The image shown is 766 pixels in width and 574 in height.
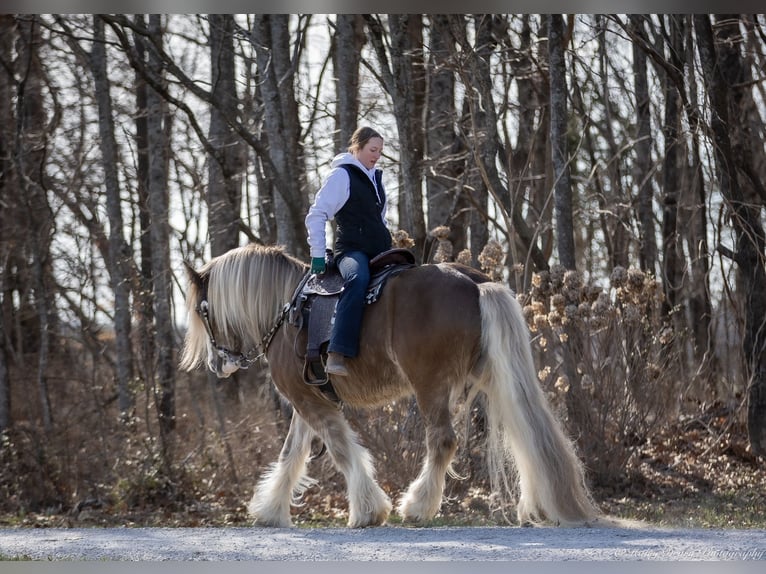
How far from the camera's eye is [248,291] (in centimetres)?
807

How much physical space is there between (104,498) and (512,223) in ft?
19.4

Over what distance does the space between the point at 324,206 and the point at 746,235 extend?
6.16 metres

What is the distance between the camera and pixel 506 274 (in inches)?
675

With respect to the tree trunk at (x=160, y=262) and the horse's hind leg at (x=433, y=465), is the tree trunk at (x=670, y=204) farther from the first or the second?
the horse's hind leg at (x=433, y=465)

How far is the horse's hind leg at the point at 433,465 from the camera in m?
7.13

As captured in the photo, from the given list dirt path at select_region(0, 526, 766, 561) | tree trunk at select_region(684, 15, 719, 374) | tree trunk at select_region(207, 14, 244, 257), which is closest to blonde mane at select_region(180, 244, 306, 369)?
dirt path at select_region(0, 526, 766, 561)

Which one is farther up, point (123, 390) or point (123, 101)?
point (123, 101)

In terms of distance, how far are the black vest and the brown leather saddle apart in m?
0.18

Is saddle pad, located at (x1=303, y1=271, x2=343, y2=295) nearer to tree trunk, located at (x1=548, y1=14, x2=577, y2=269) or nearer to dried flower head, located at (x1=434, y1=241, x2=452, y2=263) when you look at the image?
dried flower head, located at (x1=434, y1=241, x2=452, y2=263)

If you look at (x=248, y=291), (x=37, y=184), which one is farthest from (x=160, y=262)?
(x=248, y=291)

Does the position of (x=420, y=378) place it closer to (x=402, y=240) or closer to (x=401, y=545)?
(x=401, y=545)

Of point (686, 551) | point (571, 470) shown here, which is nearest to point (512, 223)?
point (571, 470)

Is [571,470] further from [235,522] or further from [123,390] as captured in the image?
[123,390]

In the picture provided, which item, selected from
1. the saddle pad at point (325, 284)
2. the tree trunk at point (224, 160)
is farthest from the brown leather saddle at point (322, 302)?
the tree trunk at point (224, 160)
